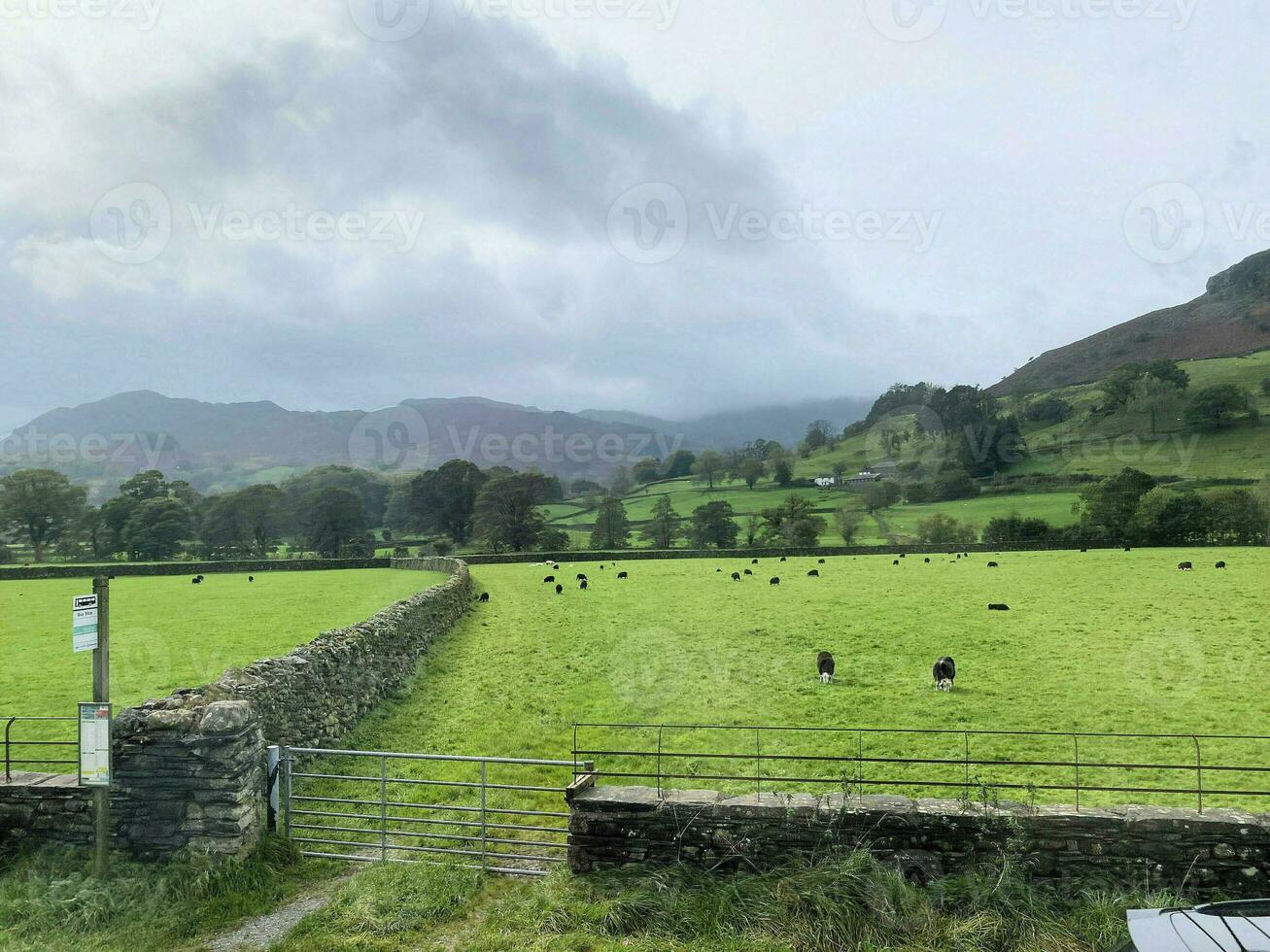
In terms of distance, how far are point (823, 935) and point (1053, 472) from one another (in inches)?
5629

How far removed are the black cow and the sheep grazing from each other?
243 cm

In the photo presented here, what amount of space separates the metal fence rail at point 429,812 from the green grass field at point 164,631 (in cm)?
673

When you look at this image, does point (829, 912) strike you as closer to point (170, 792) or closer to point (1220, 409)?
point (170, 792)

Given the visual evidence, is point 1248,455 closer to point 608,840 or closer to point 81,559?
point 608,840

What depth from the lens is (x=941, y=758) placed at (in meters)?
12.8

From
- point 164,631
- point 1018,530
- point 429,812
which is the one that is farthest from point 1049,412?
point 429,812

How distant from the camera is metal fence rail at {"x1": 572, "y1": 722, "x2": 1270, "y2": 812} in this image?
438 inches

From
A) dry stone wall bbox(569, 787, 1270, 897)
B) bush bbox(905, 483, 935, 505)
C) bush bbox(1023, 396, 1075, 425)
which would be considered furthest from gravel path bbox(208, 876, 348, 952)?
bush bbox(1023, 396, 1075, 425)

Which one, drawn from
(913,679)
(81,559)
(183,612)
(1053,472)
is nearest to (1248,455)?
(1053,472)

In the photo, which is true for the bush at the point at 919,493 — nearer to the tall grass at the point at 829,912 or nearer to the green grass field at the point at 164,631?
the green grass field at the point at 164,631

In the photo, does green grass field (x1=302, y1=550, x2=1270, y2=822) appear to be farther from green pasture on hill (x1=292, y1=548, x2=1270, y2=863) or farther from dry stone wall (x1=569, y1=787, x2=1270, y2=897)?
dry stone wall (x1=569, y1=787, x2=1270, y2=897)

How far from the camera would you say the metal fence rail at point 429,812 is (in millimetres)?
8602

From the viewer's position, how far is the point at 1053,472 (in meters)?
131

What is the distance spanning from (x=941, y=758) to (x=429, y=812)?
8436mm
